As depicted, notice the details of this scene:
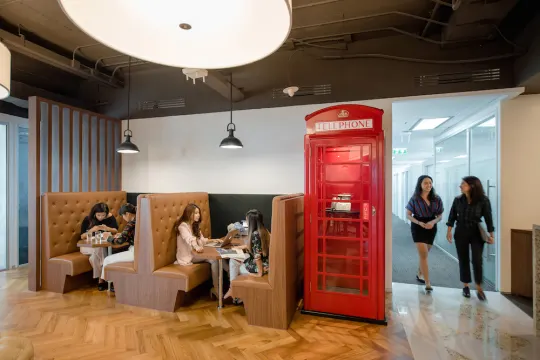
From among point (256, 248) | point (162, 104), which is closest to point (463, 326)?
point (256, 248)

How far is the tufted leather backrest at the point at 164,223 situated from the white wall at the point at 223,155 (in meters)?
0.98

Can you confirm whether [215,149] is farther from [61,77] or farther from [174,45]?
[174,45]

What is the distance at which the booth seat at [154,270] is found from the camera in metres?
3.40

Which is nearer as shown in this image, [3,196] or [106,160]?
[3,196]

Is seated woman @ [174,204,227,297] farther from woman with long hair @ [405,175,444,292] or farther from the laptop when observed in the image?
woman with long hair @ [405,175,444,292]

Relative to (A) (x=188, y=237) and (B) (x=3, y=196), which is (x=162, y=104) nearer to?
(A) (x=188, y=237)

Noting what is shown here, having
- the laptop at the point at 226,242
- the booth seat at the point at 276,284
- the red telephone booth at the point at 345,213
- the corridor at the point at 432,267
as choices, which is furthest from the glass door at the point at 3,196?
the corridor at the point at 432,267

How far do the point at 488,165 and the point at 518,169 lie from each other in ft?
1.78

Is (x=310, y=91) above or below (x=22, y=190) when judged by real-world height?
above

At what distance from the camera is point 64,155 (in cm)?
461

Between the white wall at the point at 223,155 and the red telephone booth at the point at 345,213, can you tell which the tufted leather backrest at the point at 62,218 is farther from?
the red telephone booth at the point at 345,213

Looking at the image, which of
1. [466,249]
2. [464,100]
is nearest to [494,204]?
[466,249]

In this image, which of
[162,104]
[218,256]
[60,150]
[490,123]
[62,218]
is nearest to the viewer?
[218,256]

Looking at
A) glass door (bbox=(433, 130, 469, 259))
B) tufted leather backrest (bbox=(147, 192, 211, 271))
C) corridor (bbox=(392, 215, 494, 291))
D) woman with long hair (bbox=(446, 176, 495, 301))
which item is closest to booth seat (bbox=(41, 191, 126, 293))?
tufted leather backrest (bbox=(147, 192, 211, 271))
